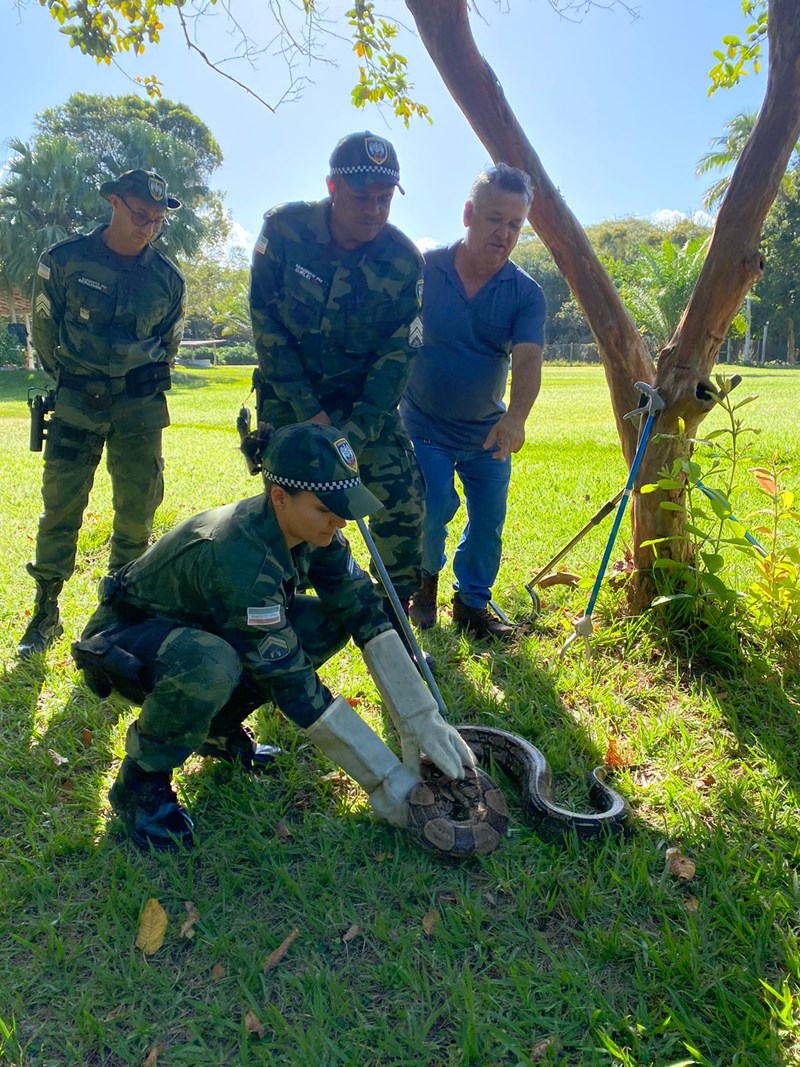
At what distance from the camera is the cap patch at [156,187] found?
11.2ft

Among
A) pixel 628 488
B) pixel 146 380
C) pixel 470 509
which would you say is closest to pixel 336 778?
pixel 470 509

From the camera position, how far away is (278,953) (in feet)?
6.61

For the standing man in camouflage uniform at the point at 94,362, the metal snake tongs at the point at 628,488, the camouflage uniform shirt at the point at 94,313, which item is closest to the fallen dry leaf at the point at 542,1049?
the metal snake tongs at the point at 628,488

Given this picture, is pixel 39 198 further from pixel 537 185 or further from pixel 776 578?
pixel 776 578

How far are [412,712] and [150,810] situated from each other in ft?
3.01

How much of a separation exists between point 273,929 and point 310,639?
96cm

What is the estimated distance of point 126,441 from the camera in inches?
152

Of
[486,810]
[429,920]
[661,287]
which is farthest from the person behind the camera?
[661,287]

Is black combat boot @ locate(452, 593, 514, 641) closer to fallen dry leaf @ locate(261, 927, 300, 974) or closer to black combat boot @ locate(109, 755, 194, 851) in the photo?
black combat boot @ locate(109, 755, 194, 851)

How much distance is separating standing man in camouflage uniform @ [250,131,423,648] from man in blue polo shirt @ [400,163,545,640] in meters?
0.40

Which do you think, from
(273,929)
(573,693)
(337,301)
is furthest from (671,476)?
(273,929)

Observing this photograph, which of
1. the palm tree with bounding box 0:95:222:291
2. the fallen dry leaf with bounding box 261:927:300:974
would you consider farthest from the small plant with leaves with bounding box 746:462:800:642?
the palm tree with bounding box 0:95:222:291

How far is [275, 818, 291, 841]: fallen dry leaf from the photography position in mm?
2472

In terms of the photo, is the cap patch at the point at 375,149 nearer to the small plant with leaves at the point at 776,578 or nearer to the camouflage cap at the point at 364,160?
the camouflage cap at the point at 364,160
